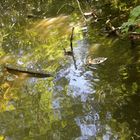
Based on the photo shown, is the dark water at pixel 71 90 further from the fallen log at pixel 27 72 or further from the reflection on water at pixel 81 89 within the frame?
the fallen log at pixel 27 72

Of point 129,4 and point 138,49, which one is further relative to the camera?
point 129,4

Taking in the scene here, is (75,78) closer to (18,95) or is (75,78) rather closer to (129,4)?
(18,95)

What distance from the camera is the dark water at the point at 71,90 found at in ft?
17.8

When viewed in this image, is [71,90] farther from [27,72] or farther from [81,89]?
[27,72]

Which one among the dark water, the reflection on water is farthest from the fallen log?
the reflection on water

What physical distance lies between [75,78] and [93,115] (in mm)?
1282

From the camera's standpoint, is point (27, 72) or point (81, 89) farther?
point (27, 72)

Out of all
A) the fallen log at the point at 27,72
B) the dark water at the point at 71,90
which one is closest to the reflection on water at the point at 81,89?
the dark water at the point at 71,90

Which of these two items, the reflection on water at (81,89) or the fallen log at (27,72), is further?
the fallen log at (27,72)

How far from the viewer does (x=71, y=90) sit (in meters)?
6.45

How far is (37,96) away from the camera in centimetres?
658

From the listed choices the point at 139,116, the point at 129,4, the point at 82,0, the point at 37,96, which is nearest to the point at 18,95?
the point at 37,96

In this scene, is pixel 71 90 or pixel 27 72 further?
pixel 27 72

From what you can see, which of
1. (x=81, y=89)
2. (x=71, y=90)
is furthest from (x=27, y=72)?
(x=81, y=89)
